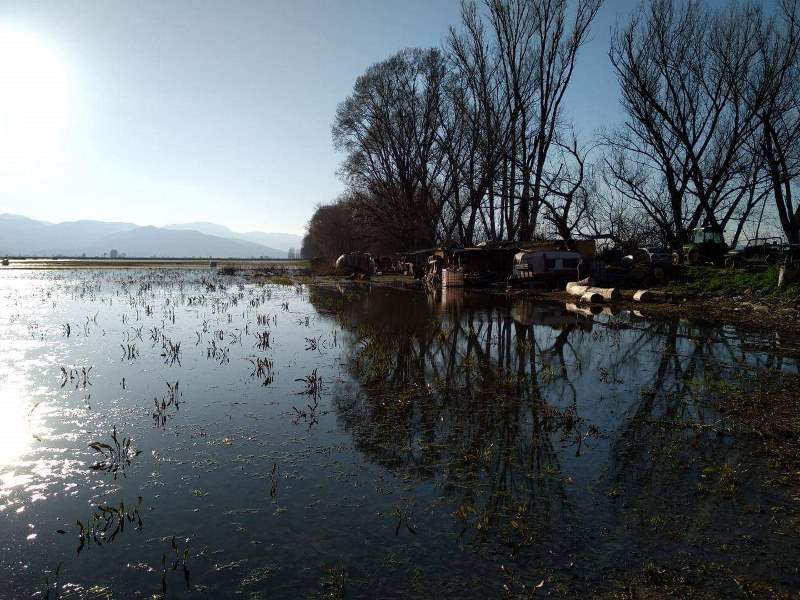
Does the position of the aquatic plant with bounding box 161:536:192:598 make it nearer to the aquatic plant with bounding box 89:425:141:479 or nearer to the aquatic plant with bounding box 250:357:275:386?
the aquatic plant with bounding box 89:425:141:479

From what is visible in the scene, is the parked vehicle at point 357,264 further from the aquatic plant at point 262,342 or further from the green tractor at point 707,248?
the aquatic plant at point 262,342

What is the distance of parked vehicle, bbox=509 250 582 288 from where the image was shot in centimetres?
2795

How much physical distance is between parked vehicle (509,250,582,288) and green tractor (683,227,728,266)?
680cm

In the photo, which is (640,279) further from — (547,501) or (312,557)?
(312,557)

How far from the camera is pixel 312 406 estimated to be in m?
7.82

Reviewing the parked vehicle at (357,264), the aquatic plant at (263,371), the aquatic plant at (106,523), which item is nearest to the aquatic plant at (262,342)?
the aquatic plant at (263,371)

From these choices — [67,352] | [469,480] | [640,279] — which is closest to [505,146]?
[640,279]

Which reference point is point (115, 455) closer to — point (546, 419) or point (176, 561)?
point (176, 561)

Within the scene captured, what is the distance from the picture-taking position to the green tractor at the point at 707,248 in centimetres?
2904

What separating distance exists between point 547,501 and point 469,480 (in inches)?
32.3

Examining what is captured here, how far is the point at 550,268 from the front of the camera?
28203 mm

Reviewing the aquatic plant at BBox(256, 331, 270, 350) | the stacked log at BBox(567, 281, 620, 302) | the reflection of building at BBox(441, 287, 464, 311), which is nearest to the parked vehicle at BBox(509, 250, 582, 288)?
the reflection of building at BBox(441, 287, 464, 311)

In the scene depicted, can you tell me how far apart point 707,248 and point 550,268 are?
9.45 m

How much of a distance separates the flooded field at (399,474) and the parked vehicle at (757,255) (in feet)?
53.8
